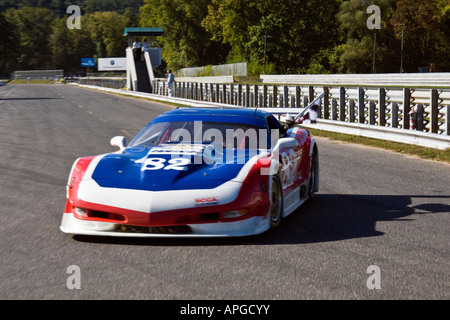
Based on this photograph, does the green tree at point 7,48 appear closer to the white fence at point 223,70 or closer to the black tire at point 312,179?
the white fence at point 223,70

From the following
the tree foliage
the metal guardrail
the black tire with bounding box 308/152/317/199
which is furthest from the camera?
the tree foliage

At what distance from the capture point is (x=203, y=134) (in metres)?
7.72

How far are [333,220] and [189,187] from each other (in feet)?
6.30

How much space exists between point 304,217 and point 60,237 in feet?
8.58

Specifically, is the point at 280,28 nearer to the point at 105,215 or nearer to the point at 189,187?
the point at 189,187

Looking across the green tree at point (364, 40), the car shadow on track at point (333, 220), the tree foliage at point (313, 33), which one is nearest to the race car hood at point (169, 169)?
the car shadow on track at point (333, 220)

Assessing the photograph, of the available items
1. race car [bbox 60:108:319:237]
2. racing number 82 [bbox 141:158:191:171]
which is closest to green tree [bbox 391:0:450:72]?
race car [bbox 60:108:319:237]

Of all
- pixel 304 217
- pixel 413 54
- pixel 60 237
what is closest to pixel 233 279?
pixel 60 237

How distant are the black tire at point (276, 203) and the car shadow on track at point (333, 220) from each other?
0.09 meters

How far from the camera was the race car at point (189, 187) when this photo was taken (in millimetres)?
6141

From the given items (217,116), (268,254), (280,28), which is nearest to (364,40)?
(280,28)

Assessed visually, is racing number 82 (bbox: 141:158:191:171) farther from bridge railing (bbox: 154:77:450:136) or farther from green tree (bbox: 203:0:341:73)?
green tree (bbox: 203:0:341:73)

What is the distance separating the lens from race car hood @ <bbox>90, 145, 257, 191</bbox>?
20.7 ft

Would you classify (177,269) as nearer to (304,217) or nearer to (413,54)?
(304,217)
